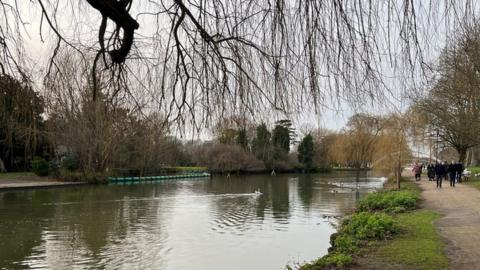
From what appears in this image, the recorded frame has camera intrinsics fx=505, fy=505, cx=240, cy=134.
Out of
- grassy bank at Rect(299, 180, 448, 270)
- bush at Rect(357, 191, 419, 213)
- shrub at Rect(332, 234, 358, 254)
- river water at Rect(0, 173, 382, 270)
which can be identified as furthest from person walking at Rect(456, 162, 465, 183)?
shrub at Rect(332, 234, 358, 254)

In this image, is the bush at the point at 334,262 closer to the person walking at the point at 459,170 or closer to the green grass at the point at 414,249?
the green grass at the point at 414,249

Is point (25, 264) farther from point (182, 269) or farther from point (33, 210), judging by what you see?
point (33, 210)

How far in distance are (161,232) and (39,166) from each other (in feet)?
79.8

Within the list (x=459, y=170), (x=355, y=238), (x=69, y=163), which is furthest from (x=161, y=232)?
(x=69, y=163)

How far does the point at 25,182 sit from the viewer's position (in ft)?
105

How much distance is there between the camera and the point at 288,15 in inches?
119

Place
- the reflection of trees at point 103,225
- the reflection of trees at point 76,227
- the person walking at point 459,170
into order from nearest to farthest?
the reflection of trees at point 76,227
the reflection of trees at point 103,225
the person walking at point 459,170

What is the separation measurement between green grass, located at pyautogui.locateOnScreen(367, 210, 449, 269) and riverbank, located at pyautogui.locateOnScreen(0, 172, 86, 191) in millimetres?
24049

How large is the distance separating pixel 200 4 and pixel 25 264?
8628 millimetres

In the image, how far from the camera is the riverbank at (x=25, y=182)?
95.7ft

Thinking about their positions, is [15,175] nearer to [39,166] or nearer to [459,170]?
[39,166]

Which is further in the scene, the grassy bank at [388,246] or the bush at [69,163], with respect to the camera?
the bush at [69,163]

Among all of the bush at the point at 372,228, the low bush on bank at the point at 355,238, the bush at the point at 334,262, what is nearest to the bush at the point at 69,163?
the low bush on bank at the point at 355,238

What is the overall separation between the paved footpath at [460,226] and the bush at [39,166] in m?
27.4
